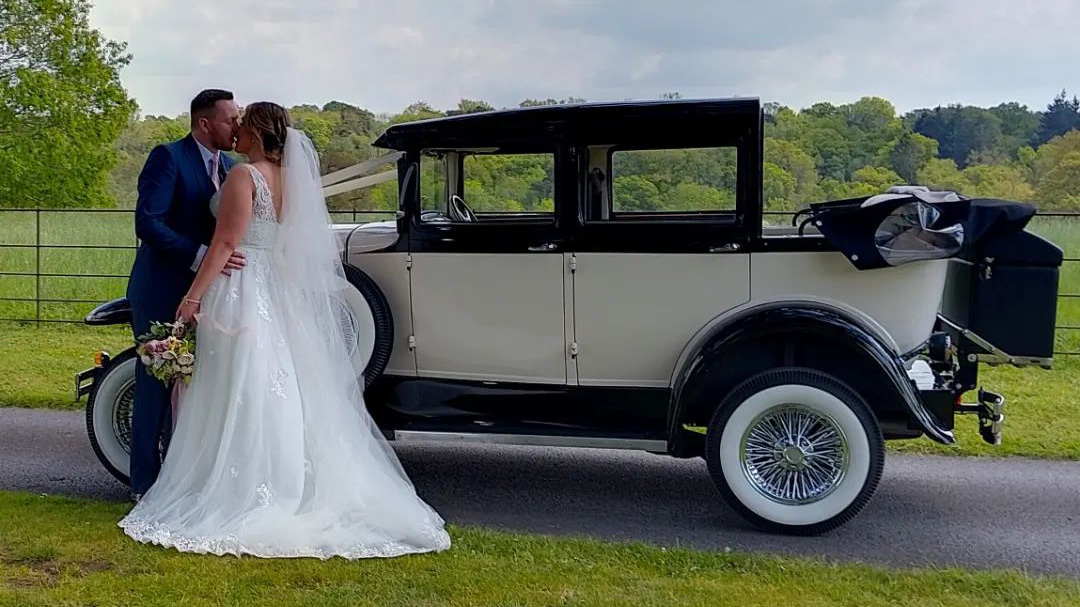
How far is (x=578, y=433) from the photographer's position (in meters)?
5.27

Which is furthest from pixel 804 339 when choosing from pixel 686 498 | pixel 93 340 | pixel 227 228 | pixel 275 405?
pixel 93 340

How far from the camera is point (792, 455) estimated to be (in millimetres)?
4934

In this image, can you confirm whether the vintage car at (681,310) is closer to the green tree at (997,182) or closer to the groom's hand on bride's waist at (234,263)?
the groom's hand on bride's waist at (234,263)

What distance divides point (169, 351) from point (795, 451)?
3163 millimetres

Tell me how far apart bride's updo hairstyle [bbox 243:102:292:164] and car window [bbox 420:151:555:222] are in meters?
0.97

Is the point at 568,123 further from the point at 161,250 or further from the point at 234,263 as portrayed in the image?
the point at 161,250

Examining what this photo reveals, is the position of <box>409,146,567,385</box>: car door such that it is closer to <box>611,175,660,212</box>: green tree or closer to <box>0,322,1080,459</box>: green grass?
<box>611,175,660,212</box>: green tree

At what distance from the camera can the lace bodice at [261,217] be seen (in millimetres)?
4766

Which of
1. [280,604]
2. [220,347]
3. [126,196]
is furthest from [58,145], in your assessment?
[280,604]

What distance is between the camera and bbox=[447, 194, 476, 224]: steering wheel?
5.84 m

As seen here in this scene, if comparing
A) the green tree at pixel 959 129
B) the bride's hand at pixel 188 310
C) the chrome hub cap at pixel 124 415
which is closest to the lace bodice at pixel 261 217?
the bride's hand at pixel 188 310

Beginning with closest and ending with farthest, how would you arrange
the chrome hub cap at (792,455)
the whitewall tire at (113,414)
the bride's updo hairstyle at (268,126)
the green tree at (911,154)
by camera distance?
the bride's updo hairstyle at (268,126), the chrome hub cap at (792,455), the whitewall tire at (113,414), the green tree at (911,154)

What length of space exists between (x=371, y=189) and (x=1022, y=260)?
4011mm

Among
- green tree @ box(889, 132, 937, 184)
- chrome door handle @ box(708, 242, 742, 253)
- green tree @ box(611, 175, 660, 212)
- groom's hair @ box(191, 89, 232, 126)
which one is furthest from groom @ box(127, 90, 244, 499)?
green tree @ box(889, 132, 937, 184)
